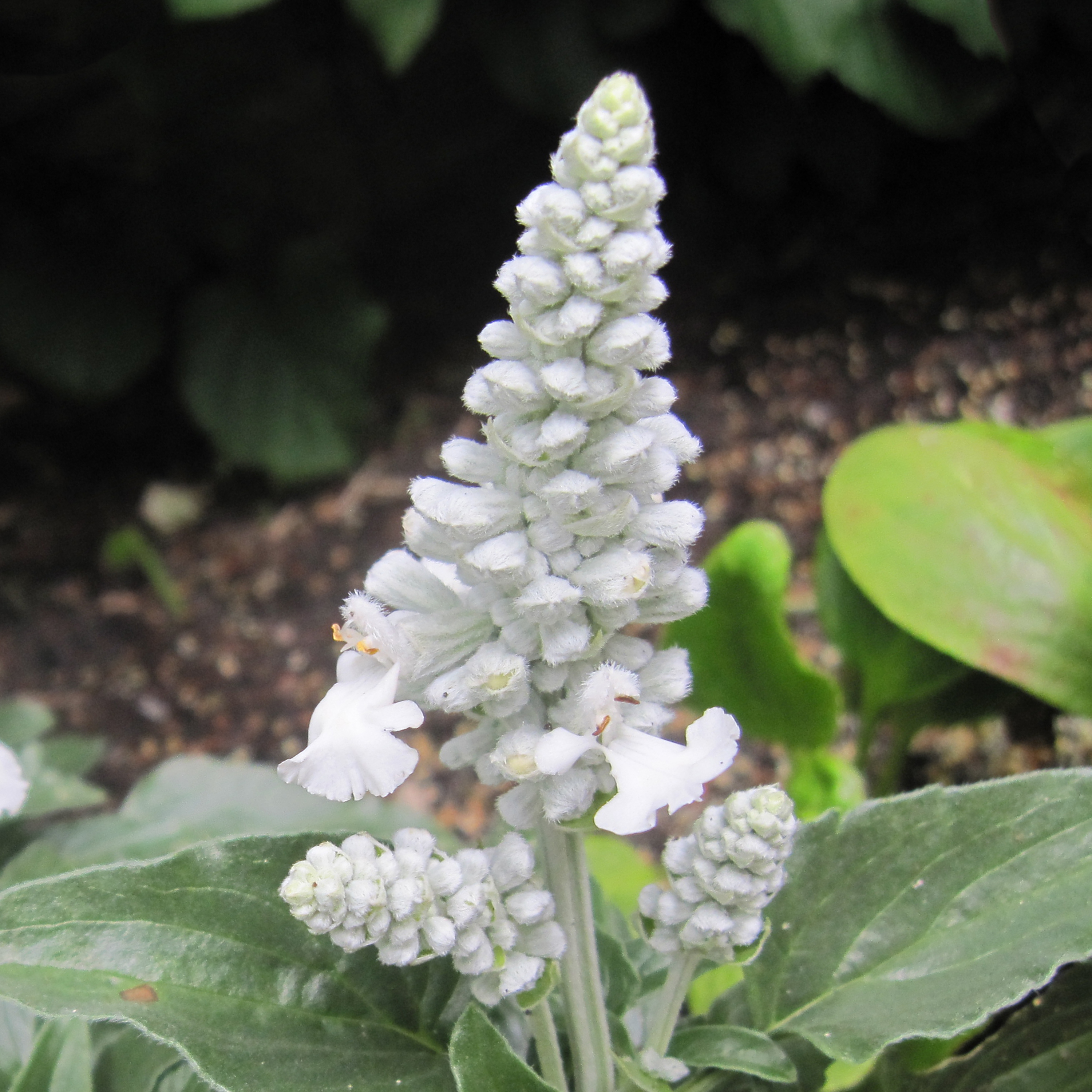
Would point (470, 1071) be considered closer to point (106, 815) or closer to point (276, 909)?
point (276, 909)

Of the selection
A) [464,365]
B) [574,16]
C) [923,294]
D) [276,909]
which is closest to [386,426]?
[464,365]

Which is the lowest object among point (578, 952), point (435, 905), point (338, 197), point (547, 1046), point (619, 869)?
point (619, 869)

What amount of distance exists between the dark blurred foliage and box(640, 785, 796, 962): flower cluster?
6.77 feet

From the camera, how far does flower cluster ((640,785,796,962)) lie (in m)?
0.77

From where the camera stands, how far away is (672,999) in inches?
36.8

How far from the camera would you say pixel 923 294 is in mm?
2795

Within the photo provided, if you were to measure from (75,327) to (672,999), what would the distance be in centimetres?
251

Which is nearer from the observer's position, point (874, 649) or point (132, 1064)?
point (132, 1064)

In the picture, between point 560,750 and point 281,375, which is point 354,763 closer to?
point 560,750

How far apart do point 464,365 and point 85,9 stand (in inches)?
48.9

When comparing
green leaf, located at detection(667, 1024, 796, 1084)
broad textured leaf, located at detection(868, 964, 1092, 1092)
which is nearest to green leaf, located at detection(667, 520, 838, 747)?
broad textured leaf, located at detection(868, 964, 1092, 1092)

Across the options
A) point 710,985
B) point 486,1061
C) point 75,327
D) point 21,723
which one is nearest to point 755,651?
point 710,985

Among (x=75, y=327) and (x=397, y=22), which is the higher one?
(x=397, y=22)

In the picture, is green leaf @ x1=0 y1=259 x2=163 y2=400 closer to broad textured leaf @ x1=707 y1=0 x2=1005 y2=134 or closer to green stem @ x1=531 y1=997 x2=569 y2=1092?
broad textured leaf @ x1=707 y1=0 x2=1005 y2=134
